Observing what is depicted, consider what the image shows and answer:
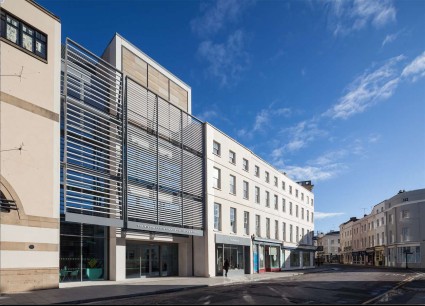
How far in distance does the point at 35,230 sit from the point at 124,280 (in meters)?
7.28

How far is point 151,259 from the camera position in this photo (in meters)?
28.7

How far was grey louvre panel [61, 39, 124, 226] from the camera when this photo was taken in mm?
21178

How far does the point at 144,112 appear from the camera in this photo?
2708 cm

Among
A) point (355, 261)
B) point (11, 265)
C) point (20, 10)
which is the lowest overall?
point (355, 261)

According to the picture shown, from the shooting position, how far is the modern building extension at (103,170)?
735 inches

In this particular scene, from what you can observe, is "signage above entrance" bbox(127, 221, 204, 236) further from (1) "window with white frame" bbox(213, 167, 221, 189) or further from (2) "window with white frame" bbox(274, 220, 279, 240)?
(2) "window with white frame" bbox(274, 220, 279, 240)

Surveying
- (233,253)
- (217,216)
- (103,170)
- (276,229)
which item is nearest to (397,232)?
(276,229)

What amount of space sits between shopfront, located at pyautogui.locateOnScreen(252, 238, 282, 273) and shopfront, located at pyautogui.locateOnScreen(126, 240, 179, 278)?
11.0 m

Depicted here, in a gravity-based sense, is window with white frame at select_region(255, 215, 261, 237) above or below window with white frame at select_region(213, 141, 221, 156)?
below

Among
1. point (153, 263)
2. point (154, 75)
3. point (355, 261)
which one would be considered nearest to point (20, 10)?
point (154, 75)

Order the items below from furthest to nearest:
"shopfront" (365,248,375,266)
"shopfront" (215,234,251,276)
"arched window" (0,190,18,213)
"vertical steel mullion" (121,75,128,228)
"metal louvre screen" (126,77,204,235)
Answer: "shopfront" (365,248,375,266)
"shopfront" (215,234,251,276)
"metal louvre screen" (126,77,204,235)
"vertical steel mullion" (121,75,128,228)
"arched window" (0,190,18,213)

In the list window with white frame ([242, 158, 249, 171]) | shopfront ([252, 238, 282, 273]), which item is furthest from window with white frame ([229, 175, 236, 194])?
shopfront ([252, 238, 282, 273])

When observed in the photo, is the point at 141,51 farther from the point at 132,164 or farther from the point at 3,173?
the point at 3,173

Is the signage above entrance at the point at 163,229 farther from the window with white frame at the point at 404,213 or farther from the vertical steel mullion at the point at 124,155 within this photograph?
the window with white frame at the point at 404,213
